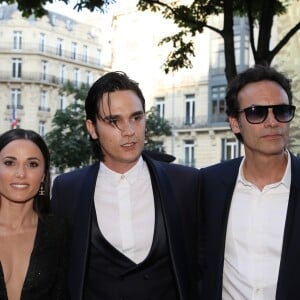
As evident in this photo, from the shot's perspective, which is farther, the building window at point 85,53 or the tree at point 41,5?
the building window at point 85,53

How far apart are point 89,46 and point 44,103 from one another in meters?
10.6

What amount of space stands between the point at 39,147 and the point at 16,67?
56637mm

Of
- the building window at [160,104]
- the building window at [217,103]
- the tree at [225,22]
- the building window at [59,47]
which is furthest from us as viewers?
the building window at [59,47]

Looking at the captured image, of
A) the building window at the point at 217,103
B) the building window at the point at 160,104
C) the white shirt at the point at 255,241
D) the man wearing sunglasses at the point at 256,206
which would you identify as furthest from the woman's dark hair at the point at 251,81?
the building window at the point at 160,104

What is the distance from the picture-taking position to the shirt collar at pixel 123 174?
3719 mm

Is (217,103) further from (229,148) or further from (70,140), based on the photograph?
(70,140)

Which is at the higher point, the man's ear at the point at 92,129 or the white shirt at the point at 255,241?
the man's ear at the point at 92,129

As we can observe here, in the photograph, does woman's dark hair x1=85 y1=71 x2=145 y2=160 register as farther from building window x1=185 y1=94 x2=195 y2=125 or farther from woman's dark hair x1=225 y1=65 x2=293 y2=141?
building window x1=185 y1=94 x2=195 y2=125

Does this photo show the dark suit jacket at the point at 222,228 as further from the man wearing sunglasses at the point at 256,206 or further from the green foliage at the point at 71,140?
the green foliage at the point at 71,140

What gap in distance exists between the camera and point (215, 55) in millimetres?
36500

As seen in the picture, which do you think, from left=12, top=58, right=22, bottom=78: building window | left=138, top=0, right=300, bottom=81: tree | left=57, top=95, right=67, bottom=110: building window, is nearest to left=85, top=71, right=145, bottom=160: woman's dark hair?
left=138, top=0, right=300, bottom=81: tree

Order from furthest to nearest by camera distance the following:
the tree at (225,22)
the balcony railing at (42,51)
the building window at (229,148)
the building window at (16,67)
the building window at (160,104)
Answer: the balcony railing at (42,51) → the building window at (16,67) → the building window at (160,104) → the building window at (229,148) → the tree at (225,22)

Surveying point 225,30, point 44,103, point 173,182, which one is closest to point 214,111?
point 44,103

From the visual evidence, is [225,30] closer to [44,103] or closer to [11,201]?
[11,201]
